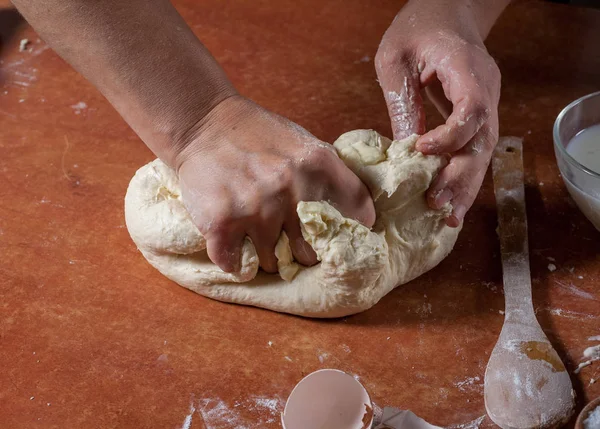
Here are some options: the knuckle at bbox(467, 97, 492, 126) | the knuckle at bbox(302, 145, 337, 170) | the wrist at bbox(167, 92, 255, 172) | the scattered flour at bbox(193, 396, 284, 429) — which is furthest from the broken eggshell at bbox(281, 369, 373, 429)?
the knuckle at bbox(467, 97, 492, 126)

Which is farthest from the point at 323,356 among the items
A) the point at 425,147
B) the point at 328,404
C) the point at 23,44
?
the point at 23,44

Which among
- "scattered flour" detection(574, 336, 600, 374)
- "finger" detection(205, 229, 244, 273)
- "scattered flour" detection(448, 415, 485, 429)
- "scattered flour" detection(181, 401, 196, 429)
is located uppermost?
"finger" detection(205, 229, 244, 273)

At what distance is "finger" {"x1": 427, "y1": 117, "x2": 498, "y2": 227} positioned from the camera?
1557 millimetres

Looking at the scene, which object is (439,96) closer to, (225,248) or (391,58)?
(391,58)

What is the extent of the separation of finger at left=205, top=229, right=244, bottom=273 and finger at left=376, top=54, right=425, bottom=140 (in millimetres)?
540

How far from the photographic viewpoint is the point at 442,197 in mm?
1561

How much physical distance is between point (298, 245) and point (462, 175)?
0.42 meters

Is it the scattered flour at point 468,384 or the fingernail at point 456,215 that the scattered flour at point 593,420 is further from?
the fingernail at point 456,215

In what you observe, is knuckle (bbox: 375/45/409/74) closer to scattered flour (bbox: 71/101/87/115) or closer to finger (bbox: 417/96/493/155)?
finger (bbox: 417/96/493/155)

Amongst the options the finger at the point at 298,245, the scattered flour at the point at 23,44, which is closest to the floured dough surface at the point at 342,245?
the finger at the point at 298,245

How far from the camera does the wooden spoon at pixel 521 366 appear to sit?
1.37 m

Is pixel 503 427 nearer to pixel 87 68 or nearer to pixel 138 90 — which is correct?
pixel 138 90

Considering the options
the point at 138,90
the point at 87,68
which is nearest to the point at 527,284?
the point at 138,90

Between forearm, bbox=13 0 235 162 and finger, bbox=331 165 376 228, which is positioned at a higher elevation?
forearm, bbox=13 0 235 162
